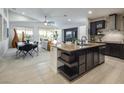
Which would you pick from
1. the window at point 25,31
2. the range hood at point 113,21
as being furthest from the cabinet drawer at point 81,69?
the window at point 25,31

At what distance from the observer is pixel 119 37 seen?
5691 millimetres

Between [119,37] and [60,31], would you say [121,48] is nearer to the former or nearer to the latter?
[119,37]

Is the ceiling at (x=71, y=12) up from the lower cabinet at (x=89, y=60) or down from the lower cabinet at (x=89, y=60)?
up

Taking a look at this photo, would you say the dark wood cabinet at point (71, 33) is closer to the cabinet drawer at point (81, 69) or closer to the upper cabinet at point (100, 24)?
the upper cabinet at point (100, 24)

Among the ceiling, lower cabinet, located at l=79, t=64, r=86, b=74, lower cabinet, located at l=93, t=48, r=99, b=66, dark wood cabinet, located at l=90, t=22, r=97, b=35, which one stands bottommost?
lower cabinet, located at l=79, t=64, r=86, b=74

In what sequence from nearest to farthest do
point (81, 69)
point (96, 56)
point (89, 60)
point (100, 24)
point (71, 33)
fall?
point (81, 69) < point (89, 60) < point (96, 56) < point (100, 24) < point (71, 33)

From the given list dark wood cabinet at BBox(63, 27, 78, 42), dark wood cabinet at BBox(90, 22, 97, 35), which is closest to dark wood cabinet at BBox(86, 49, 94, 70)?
dark wood cabinet at BBox(90, 22, 97, 35)

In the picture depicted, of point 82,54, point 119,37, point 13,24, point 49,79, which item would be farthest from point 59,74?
point 13,24

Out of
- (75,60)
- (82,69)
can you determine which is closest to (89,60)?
(82,69)

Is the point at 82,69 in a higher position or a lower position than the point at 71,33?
lower

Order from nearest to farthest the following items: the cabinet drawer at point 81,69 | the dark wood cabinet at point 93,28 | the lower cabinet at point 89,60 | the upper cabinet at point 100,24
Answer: the cabinet drawer at point 81,69 → the lower cabinet at point 89,60 → the upper cabinet at point 100,24 → the dark wood cabinet at point 93,28

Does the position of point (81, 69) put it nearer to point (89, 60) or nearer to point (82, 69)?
point (82, 69)

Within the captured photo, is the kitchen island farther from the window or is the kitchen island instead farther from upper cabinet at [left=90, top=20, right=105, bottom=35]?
the window
